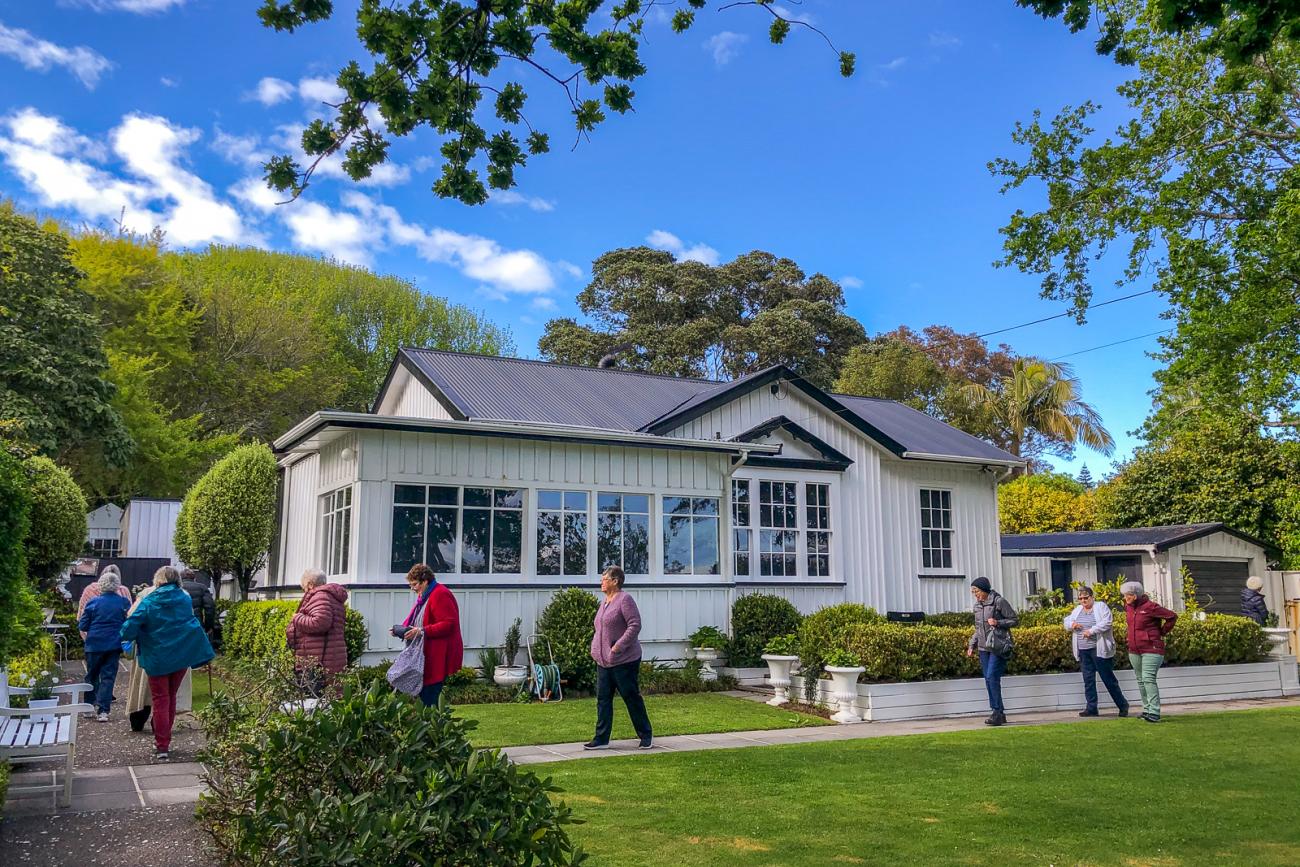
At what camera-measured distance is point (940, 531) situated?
58.8ft

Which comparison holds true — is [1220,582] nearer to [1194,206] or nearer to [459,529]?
[1194,206]

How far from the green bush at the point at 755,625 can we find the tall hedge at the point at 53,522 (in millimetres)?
12713

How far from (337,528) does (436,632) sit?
5.93 metres

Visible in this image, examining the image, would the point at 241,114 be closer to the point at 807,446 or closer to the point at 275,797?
the point at 807,446

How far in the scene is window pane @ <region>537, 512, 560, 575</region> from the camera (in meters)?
13.4

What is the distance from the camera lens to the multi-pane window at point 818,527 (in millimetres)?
16031

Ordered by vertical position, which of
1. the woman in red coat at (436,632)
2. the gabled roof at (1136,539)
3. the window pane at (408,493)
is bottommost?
the woman in red coat at (436,632)

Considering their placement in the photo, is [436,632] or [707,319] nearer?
[436,632]

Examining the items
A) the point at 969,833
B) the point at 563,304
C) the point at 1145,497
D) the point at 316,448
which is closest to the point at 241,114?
the point at 316,448

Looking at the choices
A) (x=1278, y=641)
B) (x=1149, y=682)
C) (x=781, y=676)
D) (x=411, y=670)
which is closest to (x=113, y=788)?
(x=411, y=670)

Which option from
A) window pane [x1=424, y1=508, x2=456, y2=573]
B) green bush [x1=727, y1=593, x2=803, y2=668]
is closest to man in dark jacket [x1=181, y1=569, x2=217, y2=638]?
window pane [x1=424, y1=508, x2=456, y2=573]

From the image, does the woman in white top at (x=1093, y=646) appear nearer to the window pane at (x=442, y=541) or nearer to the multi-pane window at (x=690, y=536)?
the multi-pane window at (x=690, y=536)

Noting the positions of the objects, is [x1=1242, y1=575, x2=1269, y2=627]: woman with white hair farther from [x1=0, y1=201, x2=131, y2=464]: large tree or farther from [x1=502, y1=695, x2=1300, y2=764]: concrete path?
[x1=0, y1=201, x2=131, y2=464]: large tree

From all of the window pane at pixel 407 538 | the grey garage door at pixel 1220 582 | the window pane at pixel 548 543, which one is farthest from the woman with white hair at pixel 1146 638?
the grey garage door at pixel 1220 582
